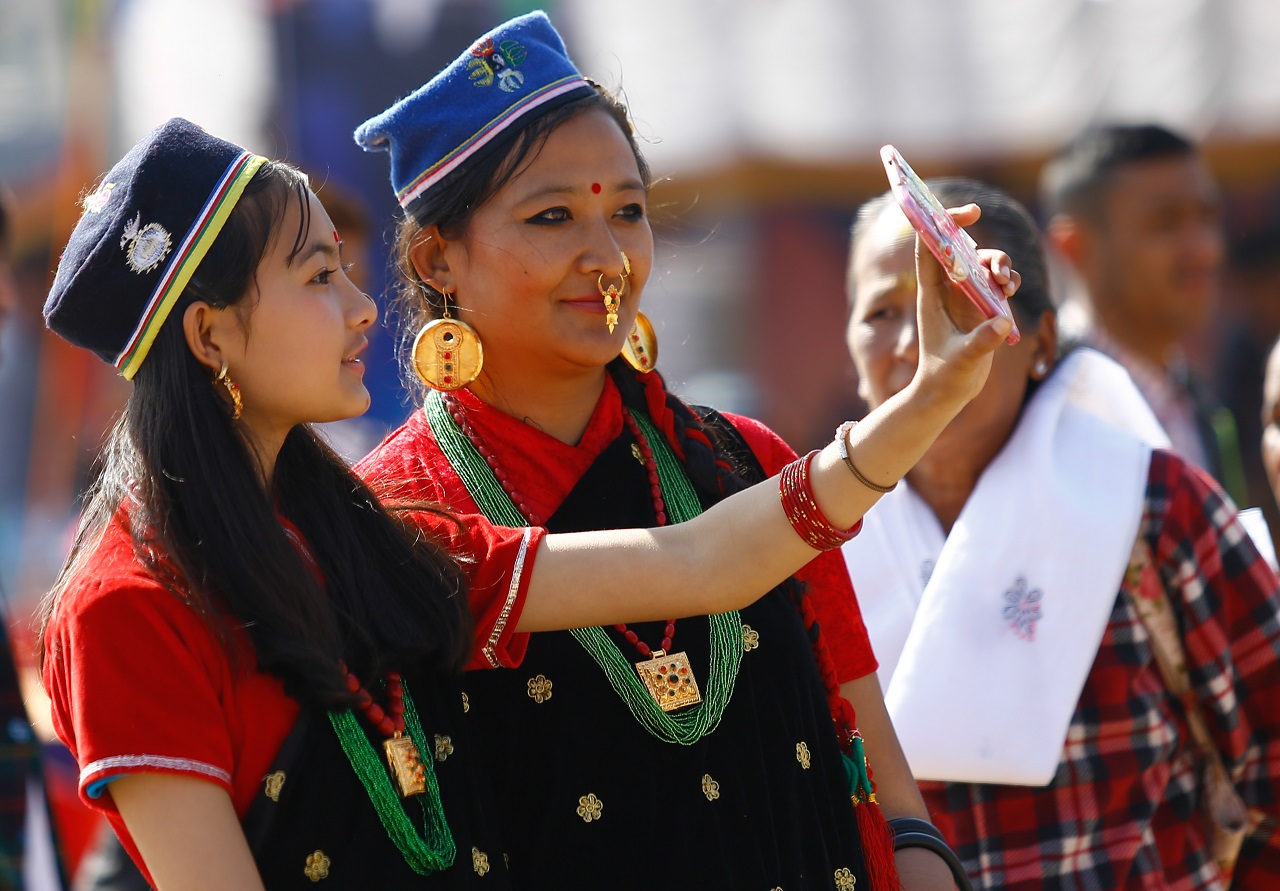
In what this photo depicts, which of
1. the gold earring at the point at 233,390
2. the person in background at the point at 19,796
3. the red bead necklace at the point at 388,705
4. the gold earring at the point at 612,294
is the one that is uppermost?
the gold earring at the point at 612,294

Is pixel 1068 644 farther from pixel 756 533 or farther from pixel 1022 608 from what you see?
pixel 756 533

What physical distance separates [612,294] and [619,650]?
54cm

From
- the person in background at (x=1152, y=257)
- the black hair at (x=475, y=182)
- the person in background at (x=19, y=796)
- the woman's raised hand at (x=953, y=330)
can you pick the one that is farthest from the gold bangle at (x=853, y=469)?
the person in background at (x=1152, y=257)

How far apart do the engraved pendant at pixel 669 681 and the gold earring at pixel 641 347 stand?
1.66 feet

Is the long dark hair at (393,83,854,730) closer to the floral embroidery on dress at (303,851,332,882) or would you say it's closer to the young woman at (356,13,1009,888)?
the young woman at (356,13,1009,888)

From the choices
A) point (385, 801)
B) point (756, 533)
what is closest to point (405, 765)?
point (385, 801)

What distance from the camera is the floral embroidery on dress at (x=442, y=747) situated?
74.7 inches

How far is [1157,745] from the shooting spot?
2639 millimetres

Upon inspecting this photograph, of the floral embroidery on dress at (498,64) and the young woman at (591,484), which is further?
the floral embroidery on dress at (498,64)

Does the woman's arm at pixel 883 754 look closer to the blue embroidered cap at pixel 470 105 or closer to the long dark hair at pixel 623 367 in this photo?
the long dark hair at pixel 623 367


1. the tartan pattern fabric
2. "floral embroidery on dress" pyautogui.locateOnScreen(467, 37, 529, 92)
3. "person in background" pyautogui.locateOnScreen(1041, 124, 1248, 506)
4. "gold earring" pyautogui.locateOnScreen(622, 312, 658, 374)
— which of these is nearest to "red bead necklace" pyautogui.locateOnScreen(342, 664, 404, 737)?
"gold earring" pyautogui.locateOnScreen(622, 312, 658, 374)

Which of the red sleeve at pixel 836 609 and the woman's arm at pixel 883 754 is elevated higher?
the red sleeve at pixel 836 609

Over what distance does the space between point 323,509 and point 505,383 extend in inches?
16.7

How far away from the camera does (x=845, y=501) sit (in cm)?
184
